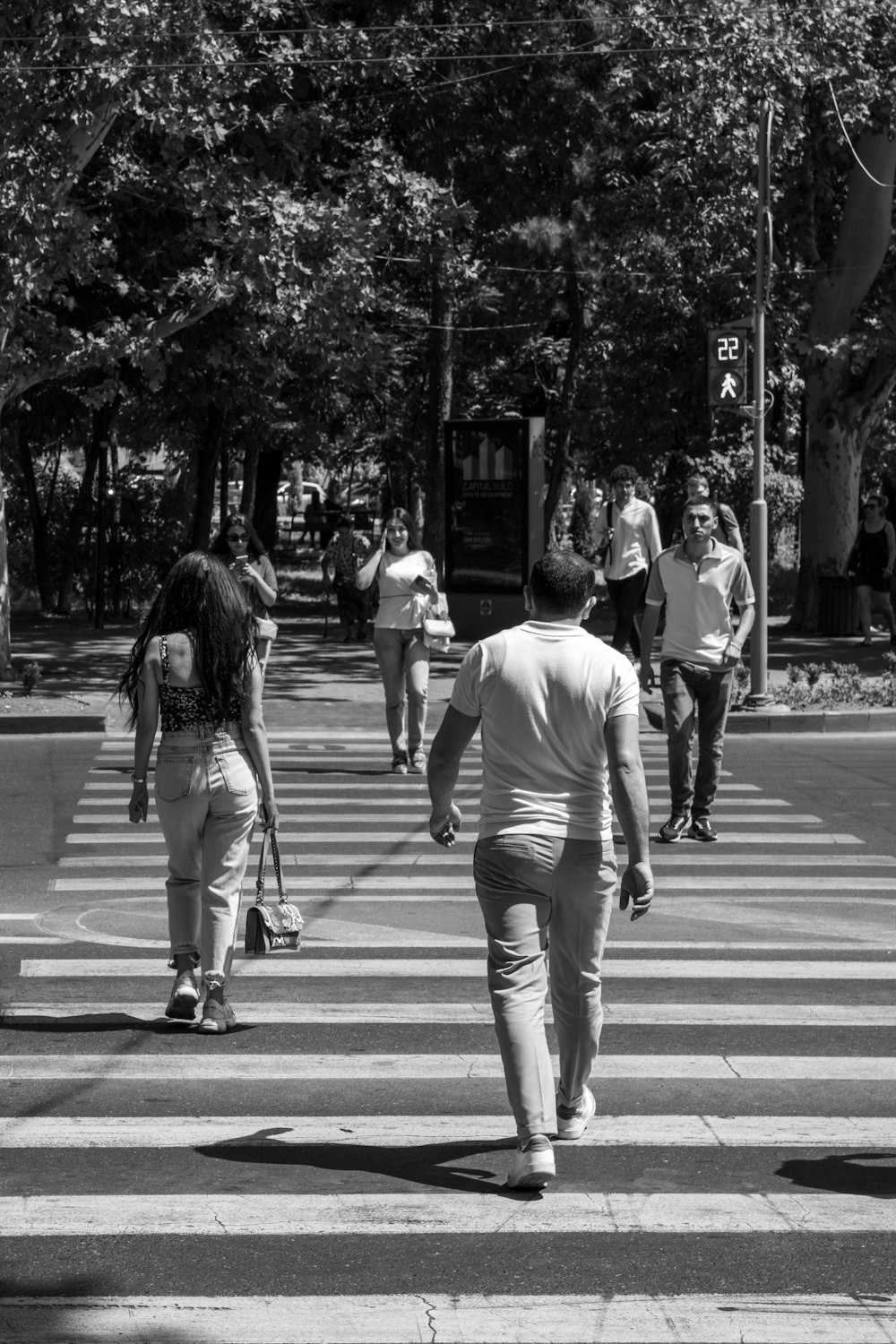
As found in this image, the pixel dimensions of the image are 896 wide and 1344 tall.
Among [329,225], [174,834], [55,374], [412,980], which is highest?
[329,225]

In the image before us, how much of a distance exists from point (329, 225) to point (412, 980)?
12759 mm

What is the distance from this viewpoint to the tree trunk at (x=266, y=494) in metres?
38.1

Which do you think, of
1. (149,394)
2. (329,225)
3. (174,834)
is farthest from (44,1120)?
(149,394)

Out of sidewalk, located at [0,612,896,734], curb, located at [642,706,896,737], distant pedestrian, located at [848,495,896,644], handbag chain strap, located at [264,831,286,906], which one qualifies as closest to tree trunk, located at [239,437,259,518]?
sidewalk, located at [0,612,896,734]

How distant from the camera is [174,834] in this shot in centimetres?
Answer: 674

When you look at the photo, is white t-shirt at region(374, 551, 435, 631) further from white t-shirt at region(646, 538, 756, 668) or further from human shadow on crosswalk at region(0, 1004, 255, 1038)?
human shadow on crosswalk at region(0, 1004, 255, 1038)

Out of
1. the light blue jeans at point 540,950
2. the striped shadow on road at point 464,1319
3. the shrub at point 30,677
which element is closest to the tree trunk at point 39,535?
the shrub at point 30,677

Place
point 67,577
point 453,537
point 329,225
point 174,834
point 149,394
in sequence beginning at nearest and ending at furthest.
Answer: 1. point 174,834
2. point 329,225
3. point 453,537
4. point 149,394
5. point 67,577

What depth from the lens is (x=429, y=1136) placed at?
18.0ft

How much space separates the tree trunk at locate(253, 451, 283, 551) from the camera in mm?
38062

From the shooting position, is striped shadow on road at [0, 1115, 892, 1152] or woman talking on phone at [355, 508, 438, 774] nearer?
striped shadow on road at [0, 1115, 892, 1152]

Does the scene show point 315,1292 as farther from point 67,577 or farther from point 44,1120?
point 67,577

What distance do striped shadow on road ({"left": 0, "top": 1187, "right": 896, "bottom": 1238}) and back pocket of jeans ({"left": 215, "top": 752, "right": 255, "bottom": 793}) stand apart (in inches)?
79.2

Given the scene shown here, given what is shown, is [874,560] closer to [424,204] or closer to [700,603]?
[424,204]
